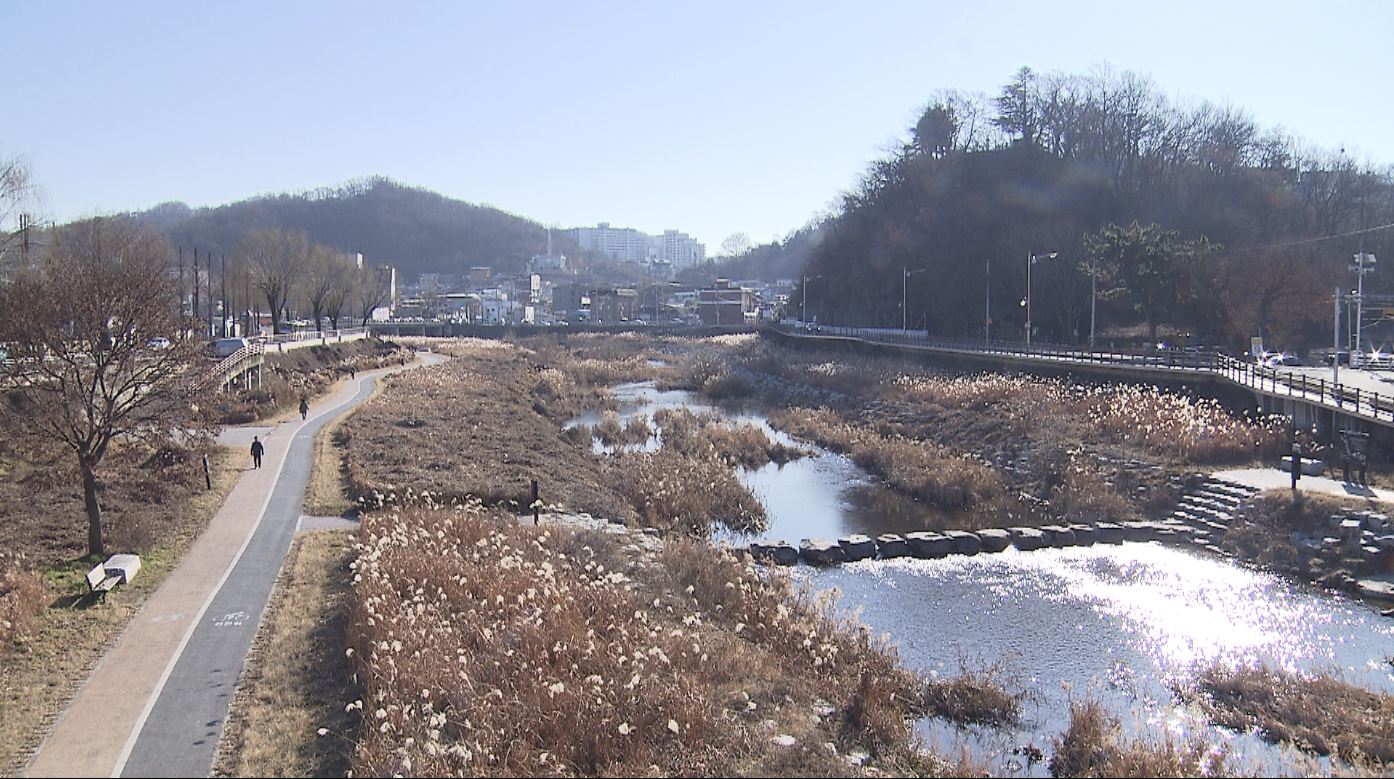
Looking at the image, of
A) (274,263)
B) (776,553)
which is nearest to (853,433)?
(776,553)

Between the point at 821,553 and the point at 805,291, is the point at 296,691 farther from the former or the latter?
the point at 805,291

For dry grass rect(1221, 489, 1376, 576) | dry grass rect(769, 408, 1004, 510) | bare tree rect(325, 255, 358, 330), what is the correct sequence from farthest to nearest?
bare tree rect(325, 255, 358, 330), dry grass rect(769, 408, 1004, 510), dry grass rect(1221, 489, 1376, 576)

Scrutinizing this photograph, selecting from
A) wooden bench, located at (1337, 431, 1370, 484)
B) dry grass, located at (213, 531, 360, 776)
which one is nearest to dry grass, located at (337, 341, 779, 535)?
dry grass, located at (213, 531, 360, 776)

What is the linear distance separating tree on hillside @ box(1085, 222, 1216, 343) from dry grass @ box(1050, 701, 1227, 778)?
4317 centimetres

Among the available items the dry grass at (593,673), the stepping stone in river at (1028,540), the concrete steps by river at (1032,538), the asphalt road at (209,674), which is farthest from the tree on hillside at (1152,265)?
the asphalt road at (209,674)

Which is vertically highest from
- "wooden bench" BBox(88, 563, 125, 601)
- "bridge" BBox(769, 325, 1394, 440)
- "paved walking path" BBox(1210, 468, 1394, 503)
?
"bridge" BBox(769, 325, 1394, 440)

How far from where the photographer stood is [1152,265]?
52406mm

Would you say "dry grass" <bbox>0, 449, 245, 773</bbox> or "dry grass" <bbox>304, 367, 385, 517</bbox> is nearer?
"dry grass" <bbox>0, 449, 245, 773</bbox>

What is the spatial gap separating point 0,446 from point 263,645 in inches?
378

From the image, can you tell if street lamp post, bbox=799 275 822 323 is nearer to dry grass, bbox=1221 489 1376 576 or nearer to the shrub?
dry grass, bbox=1221 489 1376 576

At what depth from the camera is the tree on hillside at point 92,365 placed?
1853 centimetres

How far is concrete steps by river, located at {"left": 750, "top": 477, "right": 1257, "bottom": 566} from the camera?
76.9 feet

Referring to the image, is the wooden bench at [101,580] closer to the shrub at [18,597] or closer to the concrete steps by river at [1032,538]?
the shrub at [18,597]

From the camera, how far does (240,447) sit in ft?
108
